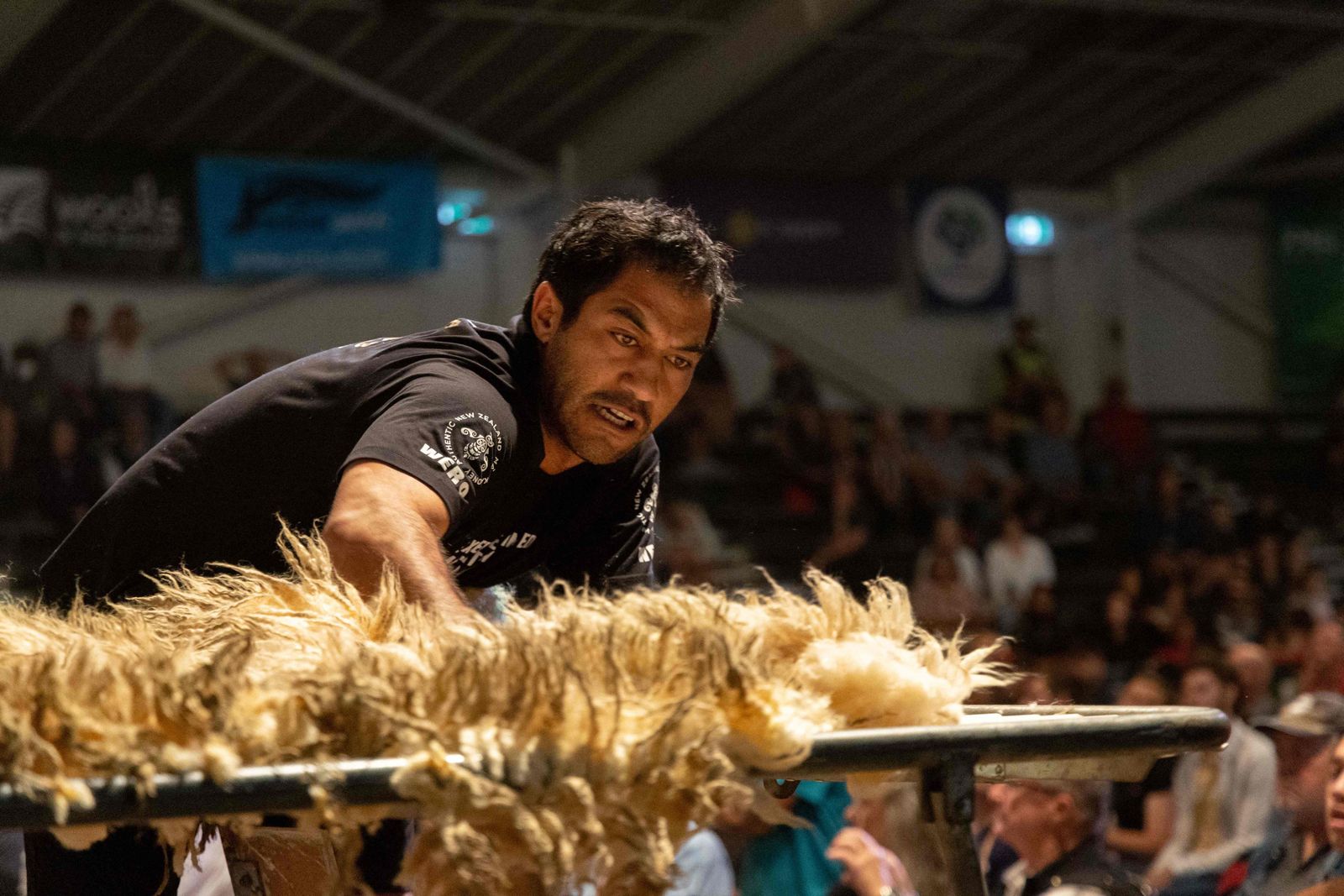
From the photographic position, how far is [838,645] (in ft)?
4.97

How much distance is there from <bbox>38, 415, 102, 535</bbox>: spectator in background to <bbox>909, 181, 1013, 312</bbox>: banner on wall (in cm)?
758

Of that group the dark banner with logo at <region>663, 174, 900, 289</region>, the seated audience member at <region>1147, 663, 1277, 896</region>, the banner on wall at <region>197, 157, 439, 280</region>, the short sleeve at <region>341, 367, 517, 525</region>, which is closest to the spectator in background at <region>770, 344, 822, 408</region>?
the dark banner with logo at <region>663, 174, 900, 289</region>

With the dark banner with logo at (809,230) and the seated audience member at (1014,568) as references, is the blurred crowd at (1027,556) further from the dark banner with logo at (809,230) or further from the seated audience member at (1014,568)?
the dark banner with logo at (809,230)

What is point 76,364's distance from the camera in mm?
10711

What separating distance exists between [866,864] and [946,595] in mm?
5391

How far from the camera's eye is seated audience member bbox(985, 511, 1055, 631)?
33.6 ft

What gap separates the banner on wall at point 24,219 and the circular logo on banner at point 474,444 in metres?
10.2

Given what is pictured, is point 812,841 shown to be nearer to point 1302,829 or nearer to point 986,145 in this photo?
point 1302,829

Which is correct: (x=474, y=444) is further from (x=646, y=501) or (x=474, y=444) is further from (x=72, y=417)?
(x=72, y=417)

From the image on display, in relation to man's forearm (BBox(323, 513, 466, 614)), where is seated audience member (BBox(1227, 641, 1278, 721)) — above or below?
below

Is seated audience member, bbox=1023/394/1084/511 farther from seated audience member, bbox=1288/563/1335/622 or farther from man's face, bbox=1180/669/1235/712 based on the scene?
man's face, bbox=1180/669/1235/712

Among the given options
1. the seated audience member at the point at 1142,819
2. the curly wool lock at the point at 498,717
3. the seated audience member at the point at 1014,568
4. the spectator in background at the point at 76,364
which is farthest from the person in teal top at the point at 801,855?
the spectator in background at the point at 76,364

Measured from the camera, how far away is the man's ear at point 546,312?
2.21 metres

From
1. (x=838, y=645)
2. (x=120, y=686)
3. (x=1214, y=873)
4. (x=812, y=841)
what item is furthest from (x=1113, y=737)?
(x=1214, y=873)
